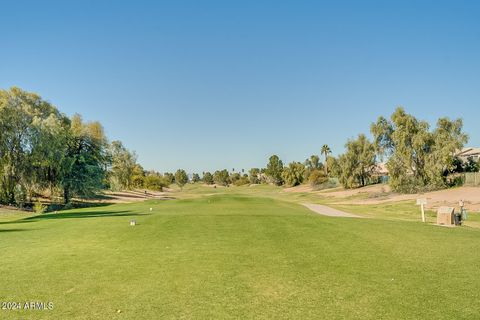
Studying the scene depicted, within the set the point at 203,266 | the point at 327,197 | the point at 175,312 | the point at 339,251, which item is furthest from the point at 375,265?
the point at 327,197

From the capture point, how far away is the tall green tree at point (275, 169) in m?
162

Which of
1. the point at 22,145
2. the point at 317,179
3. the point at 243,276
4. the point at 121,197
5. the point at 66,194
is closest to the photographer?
the point at 243,276

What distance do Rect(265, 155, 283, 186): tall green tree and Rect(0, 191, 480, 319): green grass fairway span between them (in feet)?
476

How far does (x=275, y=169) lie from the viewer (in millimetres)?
163375

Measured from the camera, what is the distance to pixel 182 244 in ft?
47.8

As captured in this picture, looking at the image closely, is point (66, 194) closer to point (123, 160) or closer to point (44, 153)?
point (44, 153)

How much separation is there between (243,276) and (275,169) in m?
155

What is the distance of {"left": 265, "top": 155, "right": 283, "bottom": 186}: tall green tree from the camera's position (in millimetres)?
161875

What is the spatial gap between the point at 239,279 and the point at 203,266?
1764mm

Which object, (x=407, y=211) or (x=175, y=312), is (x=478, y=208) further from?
(x=175, y=312)

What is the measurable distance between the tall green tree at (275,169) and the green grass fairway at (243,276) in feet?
476

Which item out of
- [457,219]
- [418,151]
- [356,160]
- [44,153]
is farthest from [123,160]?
[457,219]

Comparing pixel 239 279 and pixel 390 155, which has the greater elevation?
pixel 390 155

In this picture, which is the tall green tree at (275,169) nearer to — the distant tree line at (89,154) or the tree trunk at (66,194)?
the distant tree line at (89,154)
